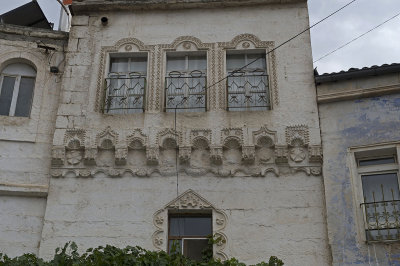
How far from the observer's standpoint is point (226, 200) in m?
11.8

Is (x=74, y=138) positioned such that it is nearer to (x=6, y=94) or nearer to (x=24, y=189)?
(x=24, y=189)

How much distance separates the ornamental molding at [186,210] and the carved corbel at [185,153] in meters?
0.68

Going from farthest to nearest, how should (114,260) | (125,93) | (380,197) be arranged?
1. (125,93)
2. (380,197)
3. (114,260)

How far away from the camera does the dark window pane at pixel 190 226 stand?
38.6ft

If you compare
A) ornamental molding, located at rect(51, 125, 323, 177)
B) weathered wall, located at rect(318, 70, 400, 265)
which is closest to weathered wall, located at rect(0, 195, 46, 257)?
ornamental molding, located at rect(51, 125, 323, 177)

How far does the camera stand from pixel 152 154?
12.2m

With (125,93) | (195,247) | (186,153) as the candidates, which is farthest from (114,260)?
(125,93)

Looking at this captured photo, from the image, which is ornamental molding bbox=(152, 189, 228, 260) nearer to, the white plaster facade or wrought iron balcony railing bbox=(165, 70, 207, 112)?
the white plaster facade

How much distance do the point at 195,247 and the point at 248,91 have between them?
3.70 m

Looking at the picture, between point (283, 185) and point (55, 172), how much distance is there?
473 cm

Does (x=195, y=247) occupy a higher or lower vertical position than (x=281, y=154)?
lower

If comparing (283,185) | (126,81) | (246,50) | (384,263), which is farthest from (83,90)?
(384,263)

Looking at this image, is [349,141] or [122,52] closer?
[349,141]

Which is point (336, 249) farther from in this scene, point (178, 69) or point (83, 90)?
point (83, 90)
